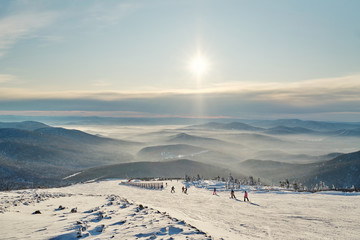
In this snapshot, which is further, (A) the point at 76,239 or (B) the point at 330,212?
(B) the point at 330,212

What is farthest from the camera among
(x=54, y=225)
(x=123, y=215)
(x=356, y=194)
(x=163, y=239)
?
Answer: (x=356, y=194)

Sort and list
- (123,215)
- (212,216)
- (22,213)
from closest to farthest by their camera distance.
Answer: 1. (123,215)
2. (22,213)
3. (212,216)

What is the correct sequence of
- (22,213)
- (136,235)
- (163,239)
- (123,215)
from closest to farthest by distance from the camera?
(163,239) → (136,235) → (123,215) → (22,213)

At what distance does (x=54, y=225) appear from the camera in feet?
50.6

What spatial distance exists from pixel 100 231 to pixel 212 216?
1113 cm

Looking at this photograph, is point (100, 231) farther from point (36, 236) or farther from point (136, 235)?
point (36, 236)

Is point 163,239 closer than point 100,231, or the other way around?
point 163,239

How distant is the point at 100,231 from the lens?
46.3 ft

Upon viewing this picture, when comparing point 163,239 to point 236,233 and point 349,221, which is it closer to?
point 236,233

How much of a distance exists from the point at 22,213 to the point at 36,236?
831cm

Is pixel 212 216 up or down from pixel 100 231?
down

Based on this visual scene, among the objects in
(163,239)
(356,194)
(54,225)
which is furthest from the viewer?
(356,194)

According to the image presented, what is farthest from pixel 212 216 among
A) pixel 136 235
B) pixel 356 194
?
pixel 356 194

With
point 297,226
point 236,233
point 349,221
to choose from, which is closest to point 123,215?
point 236,233
